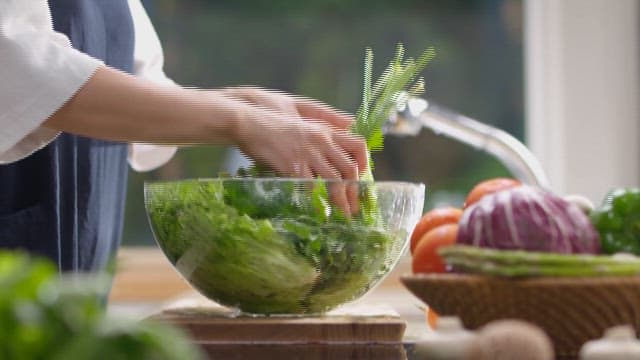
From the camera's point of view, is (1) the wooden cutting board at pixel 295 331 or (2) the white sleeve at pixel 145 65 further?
(2) the white sleeve at pixel 145 65

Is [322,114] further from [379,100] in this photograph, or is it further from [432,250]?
[432,250]

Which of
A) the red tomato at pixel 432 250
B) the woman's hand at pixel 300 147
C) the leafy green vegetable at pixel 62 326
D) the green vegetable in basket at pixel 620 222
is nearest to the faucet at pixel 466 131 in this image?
the woman's hand at pixel 300 147

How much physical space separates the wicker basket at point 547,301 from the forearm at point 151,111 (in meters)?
0.41

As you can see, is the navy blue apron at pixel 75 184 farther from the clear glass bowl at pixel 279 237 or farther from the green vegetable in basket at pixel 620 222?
the green vegetable in basket at pixel 620 222

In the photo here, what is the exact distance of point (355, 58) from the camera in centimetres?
297

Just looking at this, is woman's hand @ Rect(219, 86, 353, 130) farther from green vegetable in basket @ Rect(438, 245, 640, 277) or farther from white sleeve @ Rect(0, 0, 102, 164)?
green vegetable in basket @ Rect(438, 245, 640, 277)

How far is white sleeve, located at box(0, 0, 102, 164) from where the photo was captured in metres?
1.22

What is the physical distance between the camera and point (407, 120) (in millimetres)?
1688

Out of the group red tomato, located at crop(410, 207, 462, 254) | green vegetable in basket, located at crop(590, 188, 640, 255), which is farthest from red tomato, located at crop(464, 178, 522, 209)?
green vegetable in basket, located at crop(590, 188, 640, 255)

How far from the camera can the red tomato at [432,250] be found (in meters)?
1.08

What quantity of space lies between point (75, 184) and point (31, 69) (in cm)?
52

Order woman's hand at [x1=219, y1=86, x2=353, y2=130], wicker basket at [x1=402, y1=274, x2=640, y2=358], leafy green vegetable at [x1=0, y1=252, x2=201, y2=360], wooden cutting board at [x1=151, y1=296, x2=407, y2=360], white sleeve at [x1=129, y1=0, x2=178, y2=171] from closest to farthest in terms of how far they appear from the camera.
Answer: leafy green vegetable at [x1=0, y1=252, x2=201, y2=360], wicker basket at [x1=402, y1=274, x2=640, y2=358], wooden cutting board at [x1=151, y1=296, x2=407, y2=360], woman's hand at [x1=219, y1=86, x2=353, y2=130], white sleeve at [x1=129, y1=0, x2=178, y2=171]

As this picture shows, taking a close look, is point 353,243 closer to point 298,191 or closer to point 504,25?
point 298,191

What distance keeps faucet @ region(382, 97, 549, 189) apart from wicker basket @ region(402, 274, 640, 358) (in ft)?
2.47
